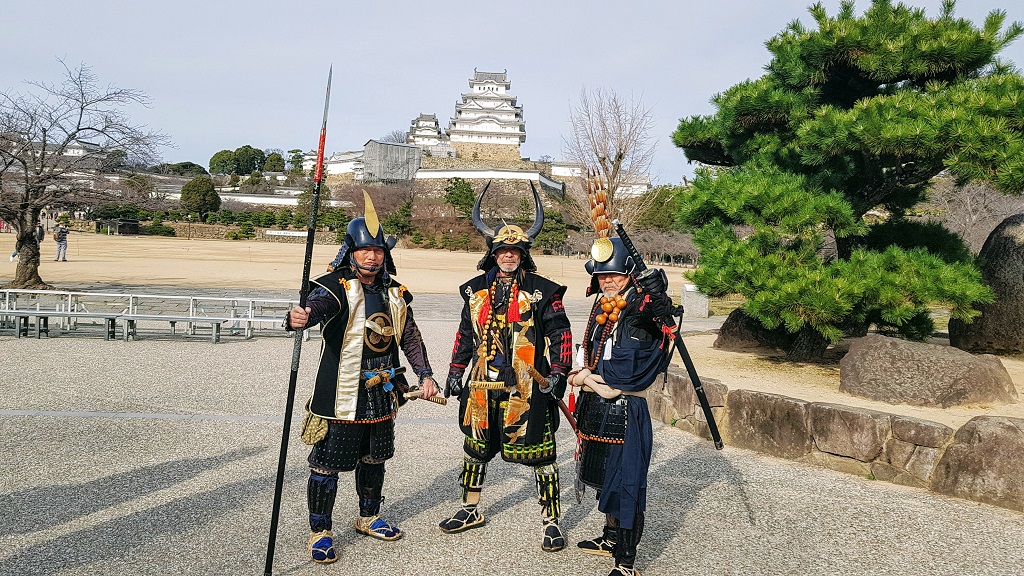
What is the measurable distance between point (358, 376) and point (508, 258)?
3.44 feet

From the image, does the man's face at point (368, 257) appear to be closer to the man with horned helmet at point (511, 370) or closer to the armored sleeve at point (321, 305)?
the armored sleeve at point (321, 305)

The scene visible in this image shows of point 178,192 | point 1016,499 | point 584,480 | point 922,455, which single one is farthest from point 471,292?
point 178,192

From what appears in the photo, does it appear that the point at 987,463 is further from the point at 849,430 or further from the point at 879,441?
the point at 849,430

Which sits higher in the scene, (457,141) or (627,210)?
(457,141)

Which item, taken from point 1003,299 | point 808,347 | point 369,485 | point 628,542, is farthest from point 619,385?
point 1003,299

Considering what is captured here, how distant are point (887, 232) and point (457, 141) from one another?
214ft

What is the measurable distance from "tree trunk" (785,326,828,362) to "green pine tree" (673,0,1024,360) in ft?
0.04

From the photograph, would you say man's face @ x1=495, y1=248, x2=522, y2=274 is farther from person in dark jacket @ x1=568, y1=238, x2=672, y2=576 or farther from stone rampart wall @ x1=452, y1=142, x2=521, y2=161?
stone rampart wall @ x1=452, y1=142, x2=521, y2=161

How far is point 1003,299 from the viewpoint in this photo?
26.7 feet

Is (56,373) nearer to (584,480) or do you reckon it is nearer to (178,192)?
(584,480)


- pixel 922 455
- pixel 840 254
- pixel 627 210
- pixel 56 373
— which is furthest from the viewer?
pixel 627 210

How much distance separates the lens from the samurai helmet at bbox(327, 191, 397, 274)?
351 cm

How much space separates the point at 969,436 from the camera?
4.33 metres

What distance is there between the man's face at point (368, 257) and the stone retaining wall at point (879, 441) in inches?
138
